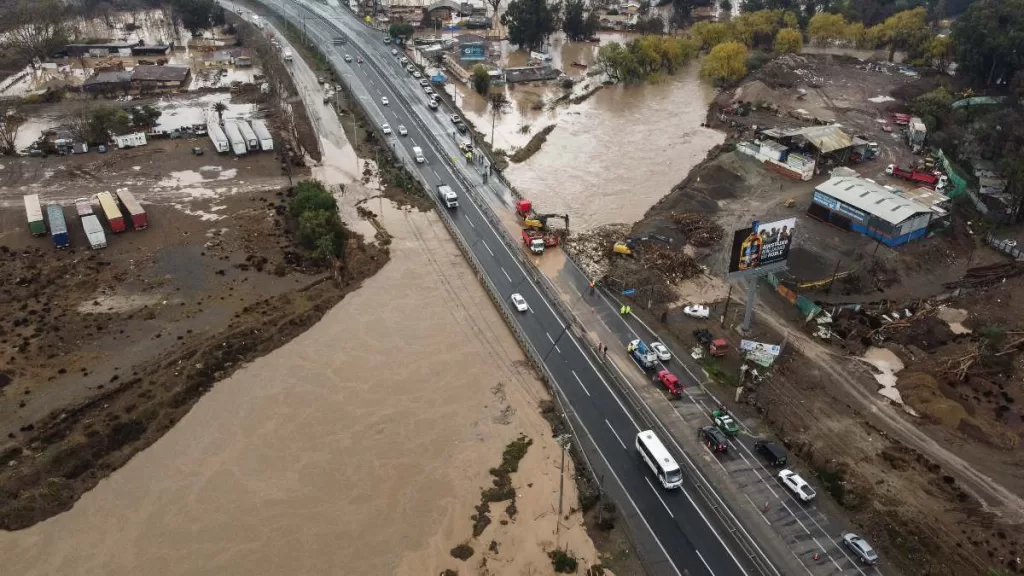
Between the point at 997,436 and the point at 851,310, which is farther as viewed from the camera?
the point at 851,310

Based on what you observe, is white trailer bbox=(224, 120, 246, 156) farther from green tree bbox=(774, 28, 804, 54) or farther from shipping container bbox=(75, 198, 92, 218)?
green tree bbox=(774, 28, 804, 54)

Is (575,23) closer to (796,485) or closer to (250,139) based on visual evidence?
(250,139)

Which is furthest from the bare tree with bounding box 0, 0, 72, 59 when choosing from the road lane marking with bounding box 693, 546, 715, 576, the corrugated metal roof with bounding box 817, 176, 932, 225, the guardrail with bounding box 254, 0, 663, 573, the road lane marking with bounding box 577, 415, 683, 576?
the road lane marking with bounding box 693, 546, 715, 576

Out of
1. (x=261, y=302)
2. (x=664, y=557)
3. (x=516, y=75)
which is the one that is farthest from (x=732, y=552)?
(x=516, y=75)

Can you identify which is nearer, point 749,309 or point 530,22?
point 749,309

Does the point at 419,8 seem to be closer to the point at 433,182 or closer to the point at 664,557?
the point at 433,182

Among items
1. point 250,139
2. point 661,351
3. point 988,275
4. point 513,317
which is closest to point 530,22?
point 250,139
